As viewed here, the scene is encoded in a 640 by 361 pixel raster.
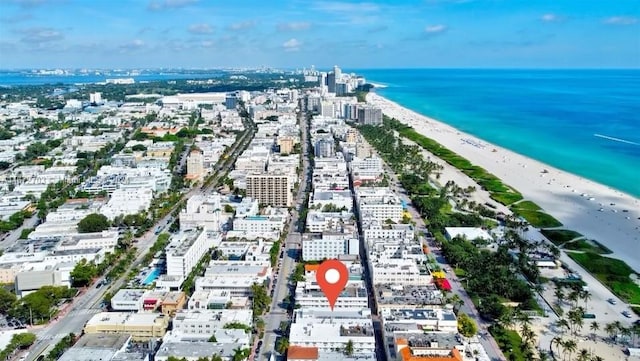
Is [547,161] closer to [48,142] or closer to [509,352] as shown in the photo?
[509,352]

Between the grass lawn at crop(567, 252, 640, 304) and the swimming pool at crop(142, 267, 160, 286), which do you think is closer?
the grass lawn at crop(567, 252, 640, 304)

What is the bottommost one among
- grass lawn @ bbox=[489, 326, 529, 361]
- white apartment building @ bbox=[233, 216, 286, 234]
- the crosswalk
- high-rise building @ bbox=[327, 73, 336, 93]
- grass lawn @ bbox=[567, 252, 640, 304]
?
the crosswalk

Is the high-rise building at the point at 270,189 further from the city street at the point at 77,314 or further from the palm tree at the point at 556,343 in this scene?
the palm tree at the point at 556,343

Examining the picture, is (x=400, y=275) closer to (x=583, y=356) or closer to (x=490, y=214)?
(x=583, y=356)

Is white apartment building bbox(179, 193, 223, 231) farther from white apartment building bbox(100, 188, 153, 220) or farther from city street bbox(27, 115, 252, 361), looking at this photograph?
white apartment building bbox(100, 188, 153, 220)

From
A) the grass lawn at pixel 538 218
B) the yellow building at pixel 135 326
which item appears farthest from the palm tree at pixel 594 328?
the yellow building at pixel 135 326

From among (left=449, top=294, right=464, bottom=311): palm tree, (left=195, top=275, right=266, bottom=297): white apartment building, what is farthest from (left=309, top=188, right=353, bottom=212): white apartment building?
(left=449, top=294, right=464, bottom=311): palm tree

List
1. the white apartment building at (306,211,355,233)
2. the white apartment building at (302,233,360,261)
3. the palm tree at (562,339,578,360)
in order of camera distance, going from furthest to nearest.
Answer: the white apartment building at (306,211,355,233), the white apartment building at (302,233,360,261), the palm tree at (562,339,578,360)
